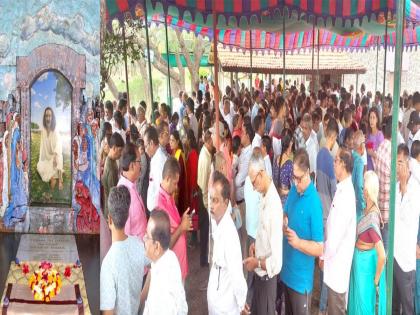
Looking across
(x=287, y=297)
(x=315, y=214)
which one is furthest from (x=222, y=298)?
(x=315, y=214)

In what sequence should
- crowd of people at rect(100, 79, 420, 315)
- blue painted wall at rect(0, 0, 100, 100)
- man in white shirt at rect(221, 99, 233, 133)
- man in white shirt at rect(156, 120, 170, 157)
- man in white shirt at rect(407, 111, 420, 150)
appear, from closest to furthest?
blue painted wall at rect(0, 0, 100, 100) → crowd of people at rect(100, 79, 420, 315) → man in white shirt at rect(156, 120, 170, 157) → man in white shirt at rect(221, 99, 233, 133) → man in white shirt at rect(407, 111, 420, 150)

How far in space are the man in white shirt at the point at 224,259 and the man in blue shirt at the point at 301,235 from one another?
302mm

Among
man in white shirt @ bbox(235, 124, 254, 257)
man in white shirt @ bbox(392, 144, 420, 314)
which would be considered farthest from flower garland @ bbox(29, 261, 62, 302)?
man in white shirt @ bbox(392, 144, 420, 314)

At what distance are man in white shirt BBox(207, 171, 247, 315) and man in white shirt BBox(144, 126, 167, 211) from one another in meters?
0.29

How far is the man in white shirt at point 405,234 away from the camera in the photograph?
13.9 ft

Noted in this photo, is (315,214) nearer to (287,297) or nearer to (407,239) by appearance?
(287,297)

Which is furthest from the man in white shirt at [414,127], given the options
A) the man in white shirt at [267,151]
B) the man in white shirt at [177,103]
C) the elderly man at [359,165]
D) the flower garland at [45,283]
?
the flower garland at [45,283]

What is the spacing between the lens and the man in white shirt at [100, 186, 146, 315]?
350 cm

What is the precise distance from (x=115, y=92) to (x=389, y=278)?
1919 millimetres

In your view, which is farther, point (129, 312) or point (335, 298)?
point (335, 298)

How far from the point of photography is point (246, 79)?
12.3 ft

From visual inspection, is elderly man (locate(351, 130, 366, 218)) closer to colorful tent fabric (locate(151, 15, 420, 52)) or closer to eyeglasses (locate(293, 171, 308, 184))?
eyeglasses (locate(293, 171, 308, 184))

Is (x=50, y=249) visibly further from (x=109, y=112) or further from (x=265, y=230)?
(x=265, y=230)

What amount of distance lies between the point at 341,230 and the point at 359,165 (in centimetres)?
38
